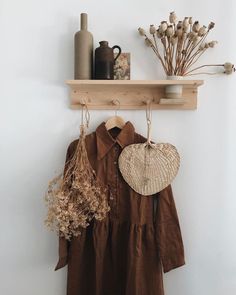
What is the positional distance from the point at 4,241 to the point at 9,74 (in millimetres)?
843

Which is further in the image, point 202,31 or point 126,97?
point 126,97

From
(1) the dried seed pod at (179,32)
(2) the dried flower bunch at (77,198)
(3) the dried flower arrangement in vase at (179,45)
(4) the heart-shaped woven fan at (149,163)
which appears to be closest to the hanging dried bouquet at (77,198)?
(2) the dried flower bunch at (77,198)

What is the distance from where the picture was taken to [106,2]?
1401mm

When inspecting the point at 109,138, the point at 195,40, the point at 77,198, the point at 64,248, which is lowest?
the point at 64,248

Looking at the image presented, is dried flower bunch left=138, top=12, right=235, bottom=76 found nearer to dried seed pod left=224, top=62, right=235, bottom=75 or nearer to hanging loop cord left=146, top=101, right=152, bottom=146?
dried seed pod left=224, top=62, right=235, bottom=75

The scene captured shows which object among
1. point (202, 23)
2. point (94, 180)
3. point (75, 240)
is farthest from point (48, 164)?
point (202, 23)

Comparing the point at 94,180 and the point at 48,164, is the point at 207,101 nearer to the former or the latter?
the point at 94,180

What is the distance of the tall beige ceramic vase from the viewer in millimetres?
1293

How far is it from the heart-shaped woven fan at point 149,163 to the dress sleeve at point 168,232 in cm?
8

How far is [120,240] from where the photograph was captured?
1368 mm

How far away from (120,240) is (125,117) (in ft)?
1.94

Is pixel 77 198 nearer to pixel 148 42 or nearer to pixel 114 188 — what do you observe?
pixel 114 188

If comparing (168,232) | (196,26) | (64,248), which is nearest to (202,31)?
(196,26)

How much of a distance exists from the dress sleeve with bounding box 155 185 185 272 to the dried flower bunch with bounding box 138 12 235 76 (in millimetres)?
572
